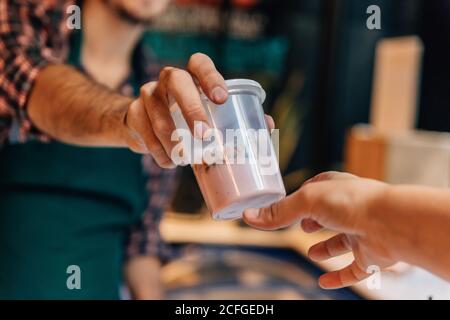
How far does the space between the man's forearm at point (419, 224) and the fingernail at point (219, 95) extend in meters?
0.19

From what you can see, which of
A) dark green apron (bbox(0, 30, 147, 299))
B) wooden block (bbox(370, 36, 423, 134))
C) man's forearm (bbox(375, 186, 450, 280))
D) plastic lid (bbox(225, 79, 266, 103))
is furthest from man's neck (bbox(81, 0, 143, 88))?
wooden block (bbox(370, 36, 423, 134))

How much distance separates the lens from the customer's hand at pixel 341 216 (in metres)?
0.53

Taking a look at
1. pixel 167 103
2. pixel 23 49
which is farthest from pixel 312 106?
pixel 167 103

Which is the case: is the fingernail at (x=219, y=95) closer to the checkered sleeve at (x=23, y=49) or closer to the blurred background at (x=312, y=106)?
the blurred background at (x=312, y=106)

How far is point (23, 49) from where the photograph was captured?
875 millimetres

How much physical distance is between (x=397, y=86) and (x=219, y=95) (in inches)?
74.1

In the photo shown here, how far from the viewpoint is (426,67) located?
2.22 metres

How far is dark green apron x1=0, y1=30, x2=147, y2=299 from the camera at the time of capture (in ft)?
3.13

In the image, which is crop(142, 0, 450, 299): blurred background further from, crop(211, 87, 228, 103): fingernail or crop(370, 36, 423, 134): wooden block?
crop(211, 87, 228, 103): fingernail

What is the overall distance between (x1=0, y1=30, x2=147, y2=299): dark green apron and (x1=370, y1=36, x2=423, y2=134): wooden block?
1501 mm

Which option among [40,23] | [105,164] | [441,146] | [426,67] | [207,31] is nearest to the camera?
[40,23]
